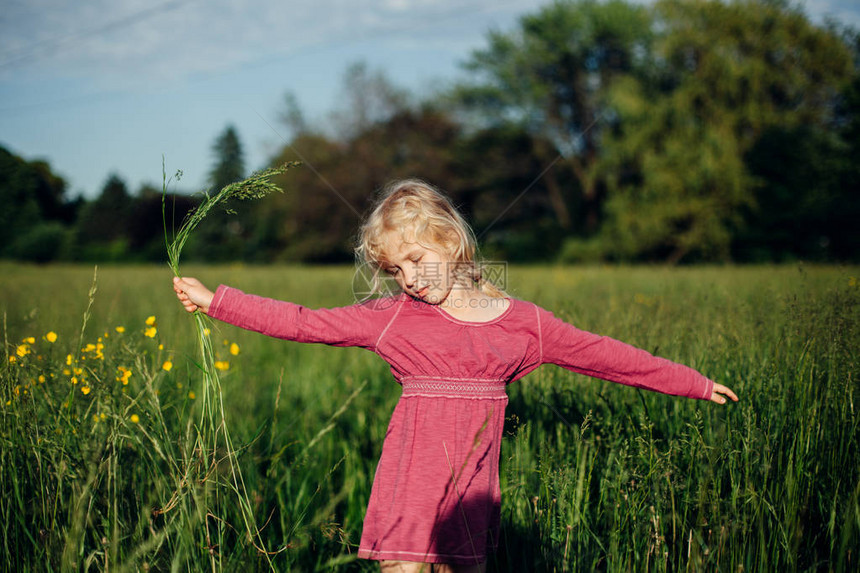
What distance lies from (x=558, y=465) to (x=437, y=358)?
92 cm

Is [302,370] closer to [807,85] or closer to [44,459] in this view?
[44,459]

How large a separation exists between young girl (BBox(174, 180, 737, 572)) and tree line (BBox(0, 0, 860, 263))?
0.57 m

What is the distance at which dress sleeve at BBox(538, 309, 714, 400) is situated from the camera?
6.41 ft

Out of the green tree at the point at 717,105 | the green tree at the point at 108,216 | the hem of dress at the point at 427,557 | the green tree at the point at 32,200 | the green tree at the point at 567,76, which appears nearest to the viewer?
the hem of dress at the point at 427,557

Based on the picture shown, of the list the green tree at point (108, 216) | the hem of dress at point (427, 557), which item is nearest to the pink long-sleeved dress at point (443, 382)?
the hem of dress at point (427, 557)

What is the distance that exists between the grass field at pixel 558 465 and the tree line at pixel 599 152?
0.88 meters

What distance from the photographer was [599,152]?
28.0 m

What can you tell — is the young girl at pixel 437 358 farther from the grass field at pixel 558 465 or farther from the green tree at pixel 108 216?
the green tree at pixel 108 216

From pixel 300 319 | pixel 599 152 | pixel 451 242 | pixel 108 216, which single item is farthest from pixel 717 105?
pixel 300 319

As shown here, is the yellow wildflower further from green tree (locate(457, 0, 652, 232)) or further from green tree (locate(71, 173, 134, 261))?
green tree (locate(457, 0, 652, 232))

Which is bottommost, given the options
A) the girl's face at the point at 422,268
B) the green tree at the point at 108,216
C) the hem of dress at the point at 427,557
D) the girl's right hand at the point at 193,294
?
the hem of dress at the point at 427,557

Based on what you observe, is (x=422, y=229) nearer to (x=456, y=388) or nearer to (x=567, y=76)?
(x=456, y=388)

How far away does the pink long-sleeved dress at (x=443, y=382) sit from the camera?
Result: 1771 mm

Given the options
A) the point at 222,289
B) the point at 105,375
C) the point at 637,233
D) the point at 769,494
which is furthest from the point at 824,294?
the point at 637,233
